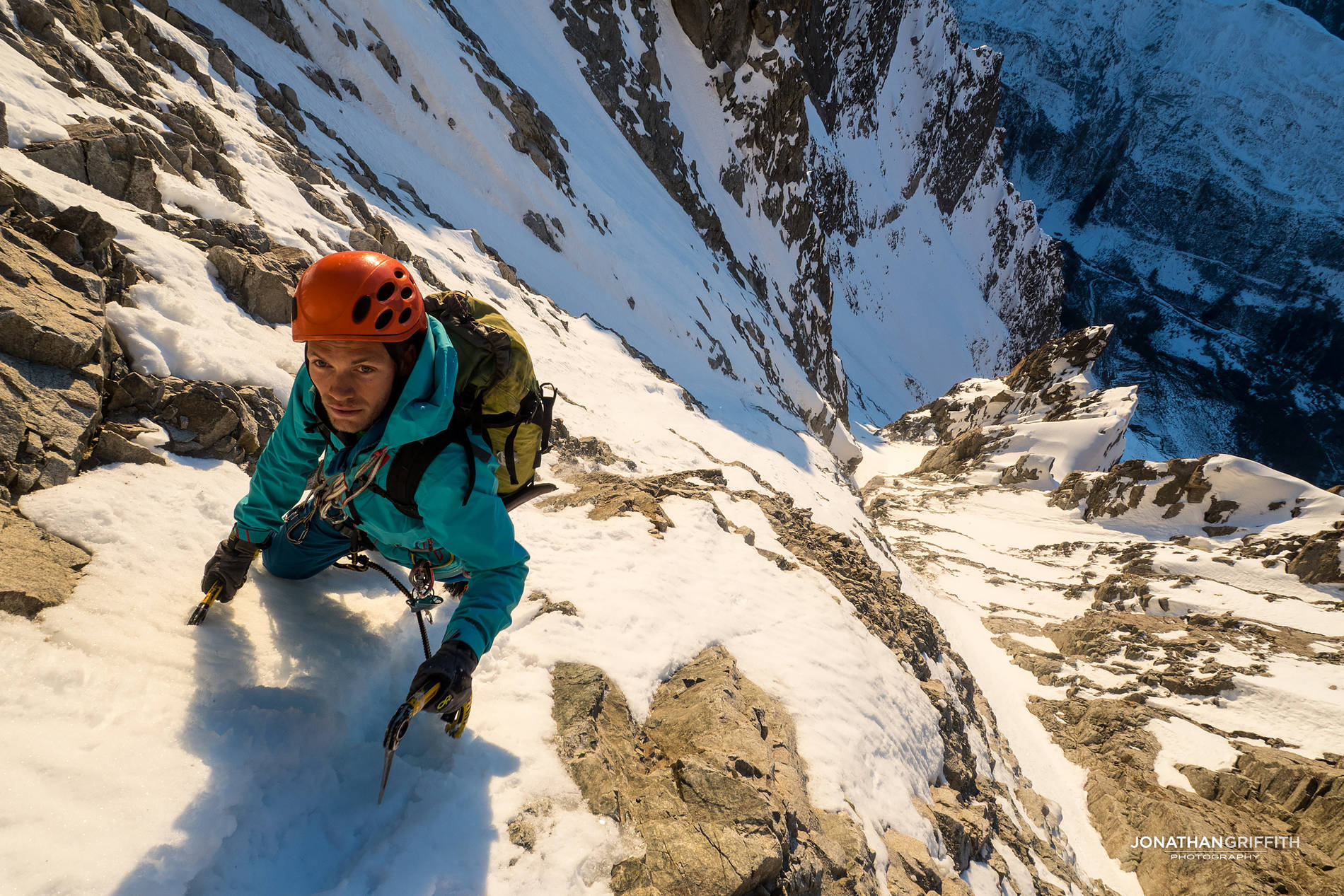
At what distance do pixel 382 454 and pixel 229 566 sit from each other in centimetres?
103

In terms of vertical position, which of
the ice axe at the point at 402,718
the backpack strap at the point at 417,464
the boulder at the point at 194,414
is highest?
the backpack strap at the point at 417,464

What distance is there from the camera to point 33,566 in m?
2.53

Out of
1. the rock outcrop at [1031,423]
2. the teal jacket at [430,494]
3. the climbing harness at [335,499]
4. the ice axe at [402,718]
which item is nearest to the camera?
the ice axe at [402,718]

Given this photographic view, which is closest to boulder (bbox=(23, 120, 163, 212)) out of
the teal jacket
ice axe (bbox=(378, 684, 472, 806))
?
the teal jacket

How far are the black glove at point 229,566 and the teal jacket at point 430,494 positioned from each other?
5 cm

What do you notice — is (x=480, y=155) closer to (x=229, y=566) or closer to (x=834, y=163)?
(x=229, y=566)

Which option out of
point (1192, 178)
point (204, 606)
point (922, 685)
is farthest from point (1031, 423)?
point (1192, 178)

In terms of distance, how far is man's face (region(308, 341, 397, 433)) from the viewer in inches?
98.4

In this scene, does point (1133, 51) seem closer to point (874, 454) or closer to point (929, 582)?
point (874, 454)

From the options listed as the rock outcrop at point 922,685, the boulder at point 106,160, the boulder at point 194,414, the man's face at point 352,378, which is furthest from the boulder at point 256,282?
the man's face at point 352,378

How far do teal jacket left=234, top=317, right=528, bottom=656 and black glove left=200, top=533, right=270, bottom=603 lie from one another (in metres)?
0.05

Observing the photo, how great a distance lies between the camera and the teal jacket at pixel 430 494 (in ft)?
8.49

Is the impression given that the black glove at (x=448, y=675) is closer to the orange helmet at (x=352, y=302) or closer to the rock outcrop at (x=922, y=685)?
the rock outcrop at (x=922, y=685)

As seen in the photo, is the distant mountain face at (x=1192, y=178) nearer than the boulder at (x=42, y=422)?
No
